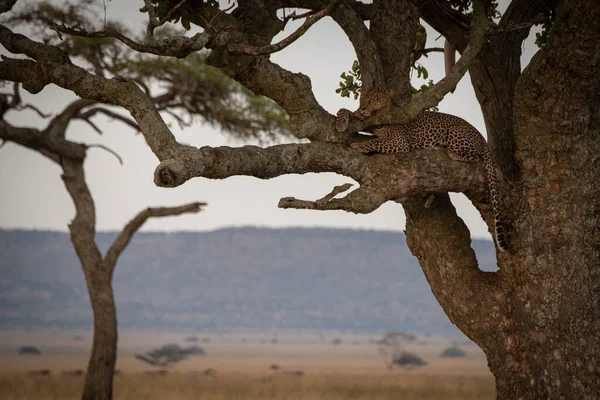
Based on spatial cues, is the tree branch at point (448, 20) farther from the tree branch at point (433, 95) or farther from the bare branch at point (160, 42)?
the bare branch at point (160, 42)

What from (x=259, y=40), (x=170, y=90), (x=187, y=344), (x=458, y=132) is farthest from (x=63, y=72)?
(x=187, y=344)

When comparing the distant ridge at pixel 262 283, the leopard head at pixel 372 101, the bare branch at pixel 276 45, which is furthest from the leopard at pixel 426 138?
the distant ridge at pixel 262 283

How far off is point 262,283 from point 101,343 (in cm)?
4099

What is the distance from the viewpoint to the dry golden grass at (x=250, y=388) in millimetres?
16828

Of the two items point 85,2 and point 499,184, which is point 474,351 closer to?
point 85,2

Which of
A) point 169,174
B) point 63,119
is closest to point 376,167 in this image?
point 169,174

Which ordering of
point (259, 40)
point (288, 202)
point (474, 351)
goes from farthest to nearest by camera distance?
point (474, 351) < point (259, 40) < point (288, 202)

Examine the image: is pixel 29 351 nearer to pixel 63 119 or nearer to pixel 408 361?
pixel 408 361

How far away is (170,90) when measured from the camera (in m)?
14.5

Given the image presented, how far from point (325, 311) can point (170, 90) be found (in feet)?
128

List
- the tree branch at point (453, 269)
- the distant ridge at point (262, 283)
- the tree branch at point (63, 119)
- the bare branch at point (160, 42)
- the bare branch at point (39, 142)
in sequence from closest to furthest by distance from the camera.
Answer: the bare branch at point (160, 42) → the tree branch at point (453, 269) → the bare branch at point (39, 142) → the tree branch at point (63, 119) → the distant ridge at point (262, 283)

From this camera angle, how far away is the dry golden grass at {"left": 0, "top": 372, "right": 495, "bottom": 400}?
→ 16.8 metres

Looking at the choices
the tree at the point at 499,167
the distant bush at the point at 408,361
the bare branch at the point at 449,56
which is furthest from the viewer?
the distant bush at the point at 408,361

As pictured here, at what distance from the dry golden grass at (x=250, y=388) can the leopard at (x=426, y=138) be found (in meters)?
9.79
